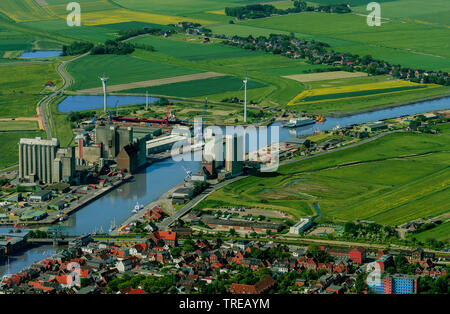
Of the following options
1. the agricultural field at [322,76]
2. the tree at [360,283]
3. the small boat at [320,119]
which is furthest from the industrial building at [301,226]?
the agricultural field at [322,76]

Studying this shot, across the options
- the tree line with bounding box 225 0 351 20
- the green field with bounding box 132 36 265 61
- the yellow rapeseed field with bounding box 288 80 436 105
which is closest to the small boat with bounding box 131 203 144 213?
the yellow rapeseed field with bounding box 288 80 436 105

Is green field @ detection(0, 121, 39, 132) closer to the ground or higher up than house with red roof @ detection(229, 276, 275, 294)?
higher up

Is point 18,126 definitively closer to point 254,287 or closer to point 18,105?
point 18,105

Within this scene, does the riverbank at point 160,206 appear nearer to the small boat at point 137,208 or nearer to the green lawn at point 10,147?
the small boat at point 137,208

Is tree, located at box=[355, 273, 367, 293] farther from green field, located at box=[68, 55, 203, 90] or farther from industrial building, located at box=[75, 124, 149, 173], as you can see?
green field, located at box=[68, 55, 203, 90]
